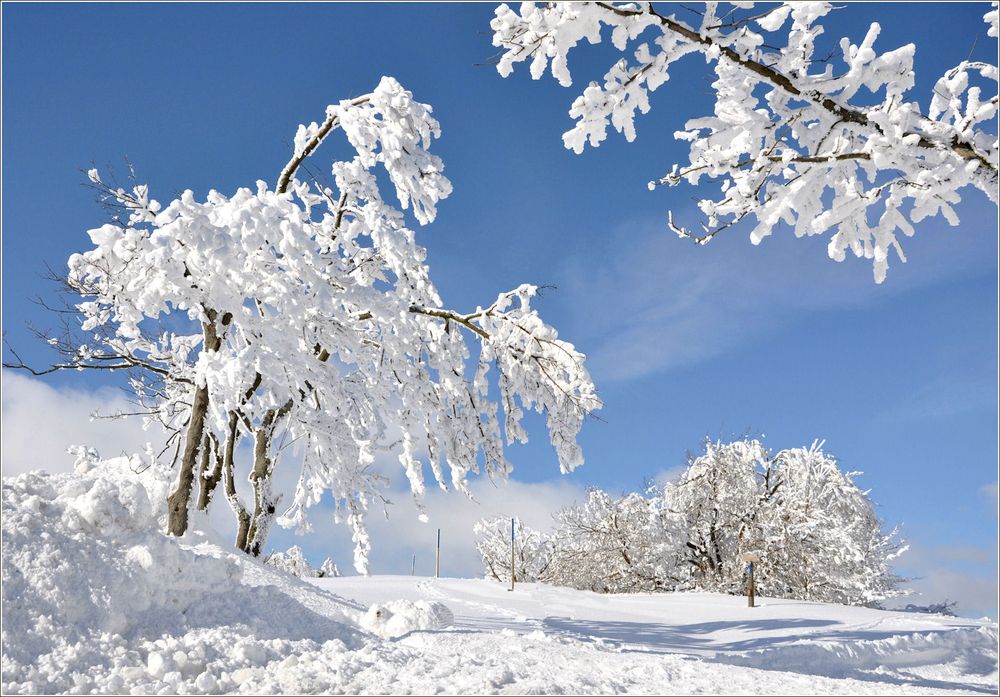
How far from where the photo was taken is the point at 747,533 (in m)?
25.7

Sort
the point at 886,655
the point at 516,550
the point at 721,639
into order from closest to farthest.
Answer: the point at 886,655 → the point at 721,639 → the point at 516,550

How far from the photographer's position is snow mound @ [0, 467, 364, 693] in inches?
196

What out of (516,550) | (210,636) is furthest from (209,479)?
(516,550)

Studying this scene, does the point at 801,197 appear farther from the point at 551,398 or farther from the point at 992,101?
the point at 551,398

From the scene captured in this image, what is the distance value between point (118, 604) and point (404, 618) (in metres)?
2.69

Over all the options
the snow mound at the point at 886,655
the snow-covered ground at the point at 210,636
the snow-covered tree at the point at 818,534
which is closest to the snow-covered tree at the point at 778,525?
the snow-covered tree at the point at 818,534

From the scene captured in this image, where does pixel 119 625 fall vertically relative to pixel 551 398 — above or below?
below

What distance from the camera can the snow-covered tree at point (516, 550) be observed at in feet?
130

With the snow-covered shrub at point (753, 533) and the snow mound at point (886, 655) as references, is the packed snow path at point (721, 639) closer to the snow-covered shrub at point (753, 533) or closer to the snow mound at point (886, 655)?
the snow mound at point (886, 655)

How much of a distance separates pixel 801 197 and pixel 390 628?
553 cm

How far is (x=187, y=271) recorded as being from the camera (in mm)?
8031

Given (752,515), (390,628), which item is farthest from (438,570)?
(390,628)

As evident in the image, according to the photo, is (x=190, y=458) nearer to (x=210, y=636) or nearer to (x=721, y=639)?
(x=210, y=636)

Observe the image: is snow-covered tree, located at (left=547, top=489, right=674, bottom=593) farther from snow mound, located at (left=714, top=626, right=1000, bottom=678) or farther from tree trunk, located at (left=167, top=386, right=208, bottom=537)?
tree trunk, located at (left=167, top=386, right=208, bottom=537)
